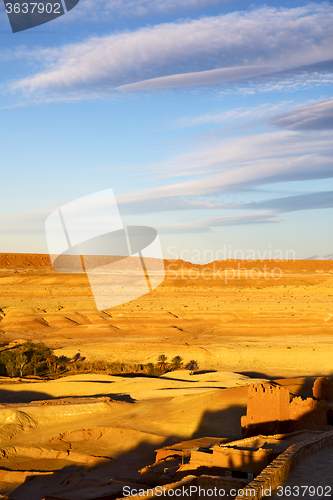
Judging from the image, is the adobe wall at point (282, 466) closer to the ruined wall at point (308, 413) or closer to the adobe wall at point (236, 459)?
the adobe wall at point (236, 459)

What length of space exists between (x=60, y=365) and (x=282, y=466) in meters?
25.9

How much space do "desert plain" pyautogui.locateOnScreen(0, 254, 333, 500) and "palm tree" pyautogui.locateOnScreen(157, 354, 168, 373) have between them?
2.76 ft

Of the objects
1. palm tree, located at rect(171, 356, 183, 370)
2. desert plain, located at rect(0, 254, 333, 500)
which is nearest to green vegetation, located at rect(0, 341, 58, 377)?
desert plain, located at rect(0, 254, 333, 500)

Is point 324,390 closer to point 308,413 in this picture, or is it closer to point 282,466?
point 308,413

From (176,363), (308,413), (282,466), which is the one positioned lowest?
(176,363)

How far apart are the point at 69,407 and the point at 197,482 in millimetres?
13610

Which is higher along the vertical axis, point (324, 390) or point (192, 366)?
point (324, 390)

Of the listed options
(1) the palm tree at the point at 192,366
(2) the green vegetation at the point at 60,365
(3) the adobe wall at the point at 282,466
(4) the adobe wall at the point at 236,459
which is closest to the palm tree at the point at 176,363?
(2) the green vegetation at the point at 60,365

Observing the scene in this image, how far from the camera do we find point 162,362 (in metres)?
31.6

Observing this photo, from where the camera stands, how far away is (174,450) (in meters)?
15.1

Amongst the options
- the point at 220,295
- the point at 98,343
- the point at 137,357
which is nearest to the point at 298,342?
the point at 137,357

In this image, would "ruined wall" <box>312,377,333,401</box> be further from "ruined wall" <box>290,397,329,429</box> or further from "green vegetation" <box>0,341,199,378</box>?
"green vegetation" <box>0,341,199,378</box>

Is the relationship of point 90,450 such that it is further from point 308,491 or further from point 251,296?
point 251,296

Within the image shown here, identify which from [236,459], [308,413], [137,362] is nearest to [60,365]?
[137,362]
